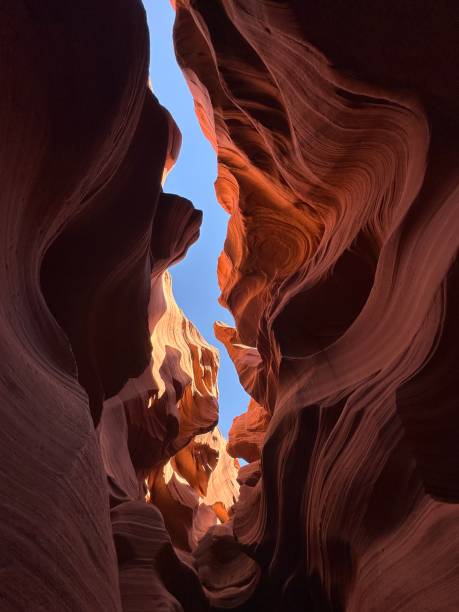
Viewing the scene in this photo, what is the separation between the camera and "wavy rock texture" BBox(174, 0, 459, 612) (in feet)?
11.5

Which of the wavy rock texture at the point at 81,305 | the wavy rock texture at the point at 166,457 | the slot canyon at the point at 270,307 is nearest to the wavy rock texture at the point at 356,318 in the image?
the slot canyon at the point at 270,307

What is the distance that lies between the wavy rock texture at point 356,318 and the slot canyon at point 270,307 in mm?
21

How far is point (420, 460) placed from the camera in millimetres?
3605

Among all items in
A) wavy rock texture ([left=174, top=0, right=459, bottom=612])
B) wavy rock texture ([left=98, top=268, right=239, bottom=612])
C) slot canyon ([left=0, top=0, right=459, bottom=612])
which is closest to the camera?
slot canyon ([left=0, top=0, right=459, bottom=612])

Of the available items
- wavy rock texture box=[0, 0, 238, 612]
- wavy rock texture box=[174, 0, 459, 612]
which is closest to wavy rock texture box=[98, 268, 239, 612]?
wavy rock texture box=[0, 0, 238, 612]

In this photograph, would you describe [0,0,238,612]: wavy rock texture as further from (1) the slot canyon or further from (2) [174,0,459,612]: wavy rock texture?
(2) [174,0,459,612]: wavy rock texture

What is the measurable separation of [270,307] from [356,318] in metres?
2.08

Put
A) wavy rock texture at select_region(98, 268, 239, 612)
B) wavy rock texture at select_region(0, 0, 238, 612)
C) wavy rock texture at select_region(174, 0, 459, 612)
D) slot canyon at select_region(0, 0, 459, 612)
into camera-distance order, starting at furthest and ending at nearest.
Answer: wavy rock texture at select_region(98, 268, 239, 612)
wavy rock texture at select_region(174, 0, 459, 612)
slot canyon at select_region(0, 0, 459, 612)
wavy rock texture at select_region(0, 0, 238, 612)


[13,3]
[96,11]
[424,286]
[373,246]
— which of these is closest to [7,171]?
[13,3]

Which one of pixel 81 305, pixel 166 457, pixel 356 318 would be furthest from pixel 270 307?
pixel 166 457

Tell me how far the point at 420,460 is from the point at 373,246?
263cm

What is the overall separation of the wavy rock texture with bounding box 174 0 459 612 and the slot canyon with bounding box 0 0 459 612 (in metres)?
0.02

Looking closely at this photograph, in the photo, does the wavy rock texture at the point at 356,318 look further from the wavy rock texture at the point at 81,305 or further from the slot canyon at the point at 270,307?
the wavy rock texture at the point at 81,305

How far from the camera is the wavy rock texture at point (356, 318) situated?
350 cm
